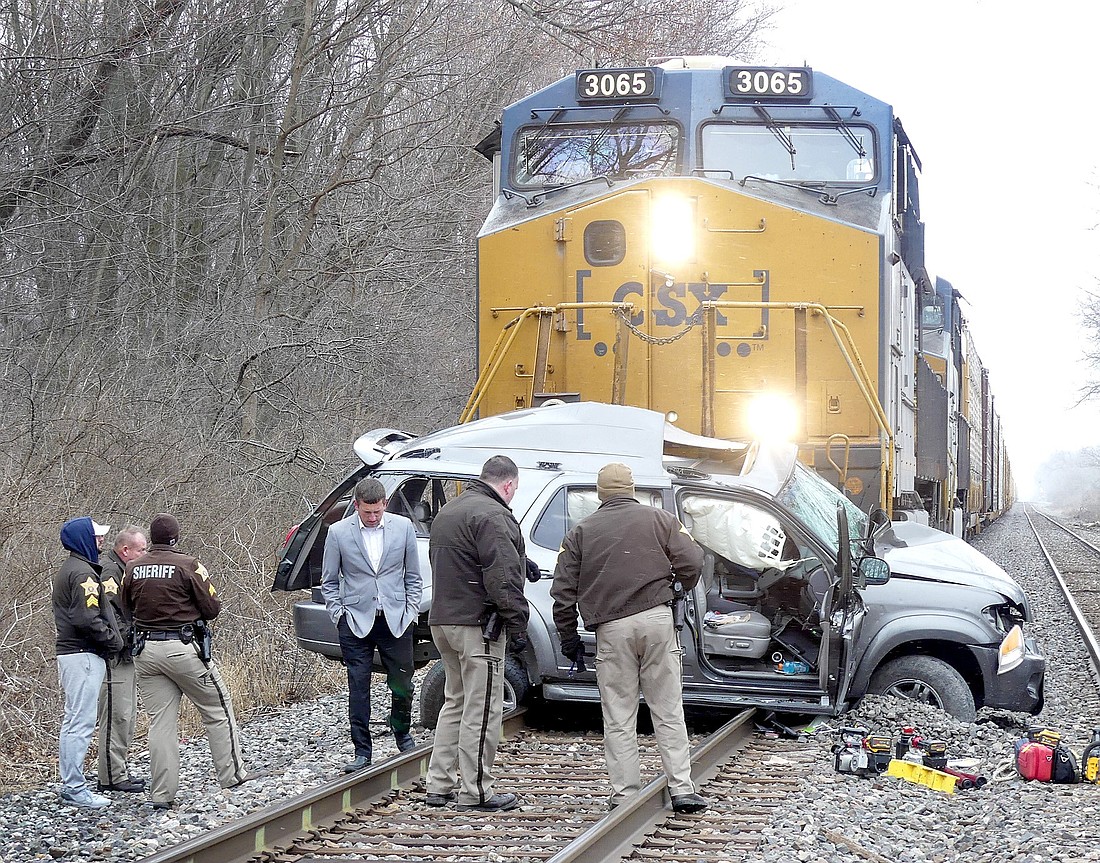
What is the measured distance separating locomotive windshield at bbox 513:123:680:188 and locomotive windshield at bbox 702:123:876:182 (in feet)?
1.18

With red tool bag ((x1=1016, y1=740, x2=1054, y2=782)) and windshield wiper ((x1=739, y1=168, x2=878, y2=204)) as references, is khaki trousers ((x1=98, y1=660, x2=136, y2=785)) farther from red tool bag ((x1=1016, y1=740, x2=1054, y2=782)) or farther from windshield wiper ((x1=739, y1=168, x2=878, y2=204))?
windshield wiper ((x1=739, y1=168, x2=878, y2=204))

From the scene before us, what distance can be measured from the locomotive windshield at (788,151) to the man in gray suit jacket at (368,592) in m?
4.74

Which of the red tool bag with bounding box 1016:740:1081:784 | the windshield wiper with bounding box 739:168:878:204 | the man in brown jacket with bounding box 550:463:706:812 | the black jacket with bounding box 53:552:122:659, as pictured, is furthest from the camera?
the windshield wiper with bounding box 739:168:878:204

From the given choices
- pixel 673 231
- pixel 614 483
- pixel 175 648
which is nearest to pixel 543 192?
pixel 673 231

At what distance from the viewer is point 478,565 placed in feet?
20.9

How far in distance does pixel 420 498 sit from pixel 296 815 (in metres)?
3.11

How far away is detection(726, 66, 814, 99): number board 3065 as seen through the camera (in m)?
10.2

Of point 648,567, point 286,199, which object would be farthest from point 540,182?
point 286,199

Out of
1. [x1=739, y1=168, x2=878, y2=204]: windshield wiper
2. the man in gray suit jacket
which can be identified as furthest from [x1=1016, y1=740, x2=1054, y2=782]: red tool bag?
[x1=739, y1=168, x2=878, y2=204]: windshield wiper

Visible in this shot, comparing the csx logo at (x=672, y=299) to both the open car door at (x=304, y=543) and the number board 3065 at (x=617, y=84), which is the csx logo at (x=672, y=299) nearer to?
the number board 3065 at (x=617, y=84)

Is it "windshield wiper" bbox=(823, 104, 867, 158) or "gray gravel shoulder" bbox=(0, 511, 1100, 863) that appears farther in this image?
"windshield wiper" bbox=(823, 104, 867, 158)

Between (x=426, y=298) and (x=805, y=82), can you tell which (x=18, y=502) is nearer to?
(x=805, y=82)

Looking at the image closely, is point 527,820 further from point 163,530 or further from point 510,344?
point 510,344

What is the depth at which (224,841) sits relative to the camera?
5199 mm
